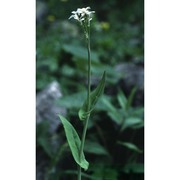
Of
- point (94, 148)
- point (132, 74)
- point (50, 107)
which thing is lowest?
point (94, 148)

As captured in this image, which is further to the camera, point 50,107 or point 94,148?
point 50,107

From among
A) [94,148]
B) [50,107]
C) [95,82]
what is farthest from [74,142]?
[95,82]

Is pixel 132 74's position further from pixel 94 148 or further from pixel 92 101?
pixel 92 101

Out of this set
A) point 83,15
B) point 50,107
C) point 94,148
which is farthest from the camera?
point 50,107

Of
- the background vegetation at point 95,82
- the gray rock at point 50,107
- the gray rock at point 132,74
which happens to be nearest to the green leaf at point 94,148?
the background vegetation at point 95,82

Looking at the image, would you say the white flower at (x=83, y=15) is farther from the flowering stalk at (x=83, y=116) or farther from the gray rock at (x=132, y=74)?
the gray rock at (x=132, y=74)

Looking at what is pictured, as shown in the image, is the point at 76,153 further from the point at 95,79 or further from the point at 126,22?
the point at 126,22
